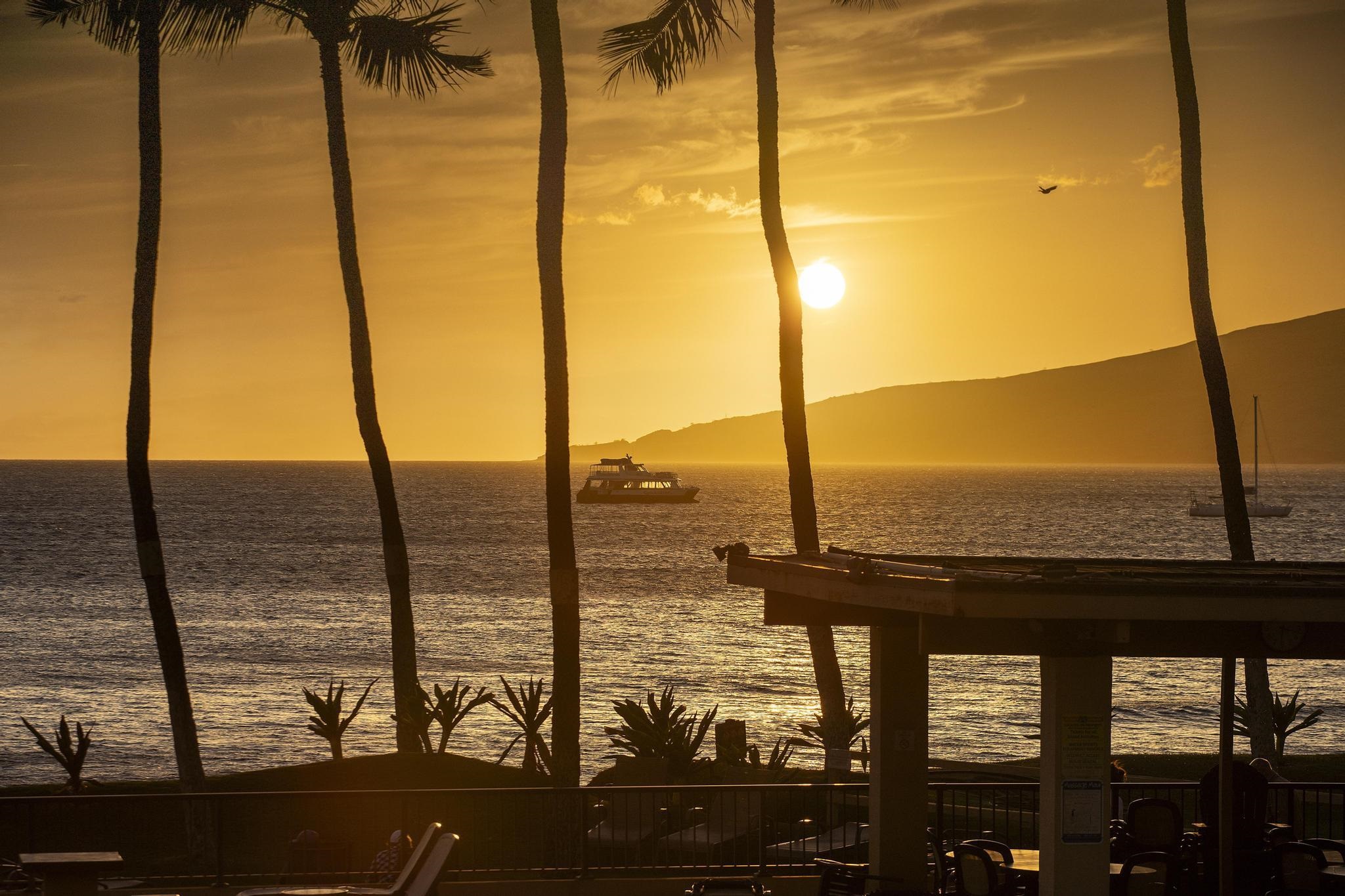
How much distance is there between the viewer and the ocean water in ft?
159

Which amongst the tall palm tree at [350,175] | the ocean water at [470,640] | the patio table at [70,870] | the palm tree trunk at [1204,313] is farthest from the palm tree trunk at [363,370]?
the ocean water at [470,640]

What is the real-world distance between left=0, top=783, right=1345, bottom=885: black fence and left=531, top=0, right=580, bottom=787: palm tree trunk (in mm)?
1053

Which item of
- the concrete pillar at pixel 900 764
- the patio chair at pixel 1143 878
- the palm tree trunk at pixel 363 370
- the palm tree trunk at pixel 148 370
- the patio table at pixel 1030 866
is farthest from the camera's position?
the palm tree trunk at pixel 363 370

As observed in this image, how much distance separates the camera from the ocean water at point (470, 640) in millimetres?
48344

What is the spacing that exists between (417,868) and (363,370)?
1285 cm

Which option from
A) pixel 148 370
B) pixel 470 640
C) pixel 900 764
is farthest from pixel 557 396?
pixel 470 640

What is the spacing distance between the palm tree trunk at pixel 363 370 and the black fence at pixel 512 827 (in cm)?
198

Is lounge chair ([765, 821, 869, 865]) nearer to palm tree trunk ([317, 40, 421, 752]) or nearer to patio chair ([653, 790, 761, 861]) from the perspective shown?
patio chair ([653, 790, 761, 861])

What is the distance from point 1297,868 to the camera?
10258mm

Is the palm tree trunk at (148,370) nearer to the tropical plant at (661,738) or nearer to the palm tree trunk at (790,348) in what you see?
the tropical plant at (661,738)

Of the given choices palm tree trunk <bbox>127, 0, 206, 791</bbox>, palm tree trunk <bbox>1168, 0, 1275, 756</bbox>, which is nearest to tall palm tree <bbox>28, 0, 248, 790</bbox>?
palm tree trunk <bbox>127, 0, 206, 791</bbox>

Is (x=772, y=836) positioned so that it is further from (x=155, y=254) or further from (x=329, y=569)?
(x=329, y=569)

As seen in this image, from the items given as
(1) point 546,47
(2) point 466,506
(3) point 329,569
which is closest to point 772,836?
(1) point 546,47

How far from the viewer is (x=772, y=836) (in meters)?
17.8
